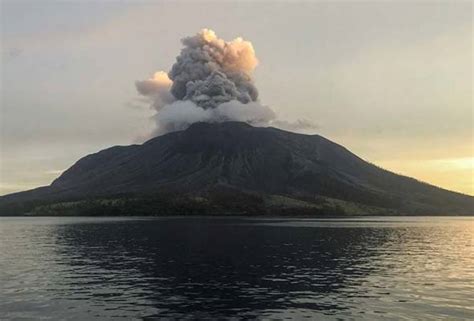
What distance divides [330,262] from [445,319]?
37.9 meters

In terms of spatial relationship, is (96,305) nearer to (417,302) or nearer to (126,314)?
(126,314)

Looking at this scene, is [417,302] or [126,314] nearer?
[126,314]

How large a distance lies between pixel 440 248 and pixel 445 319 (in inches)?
2744

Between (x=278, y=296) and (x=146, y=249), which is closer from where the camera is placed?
(x=278, y=296)

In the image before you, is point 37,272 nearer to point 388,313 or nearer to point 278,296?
point 278,296

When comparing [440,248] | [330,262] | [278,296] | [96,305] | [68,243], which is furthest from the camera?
[68,243]

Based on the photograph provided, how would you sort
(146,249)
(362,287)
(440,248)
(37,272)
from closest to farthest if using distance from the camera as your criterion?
(362,287) → (37,272) → (146,249) → (440,248)

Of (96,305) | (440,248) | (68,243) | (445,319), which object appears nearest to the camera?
(445,319)

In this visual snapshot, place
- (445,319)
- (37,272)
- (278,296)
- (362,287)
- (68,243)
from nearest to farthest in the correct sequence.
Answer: (445,319) < (278,296) < (362,287) < (37,272) < (68,243)

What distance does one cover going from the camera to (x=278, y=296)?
50.6 meters

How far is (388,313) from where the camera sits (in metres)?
43.1

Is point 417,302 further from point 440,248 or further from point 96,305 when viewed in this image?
point 440,248

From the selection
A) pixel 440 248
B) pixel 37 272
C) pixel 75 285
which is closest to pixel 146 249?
→ pixel 37 272

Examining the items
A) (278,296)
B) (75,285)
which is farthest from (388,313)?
(75,285)
